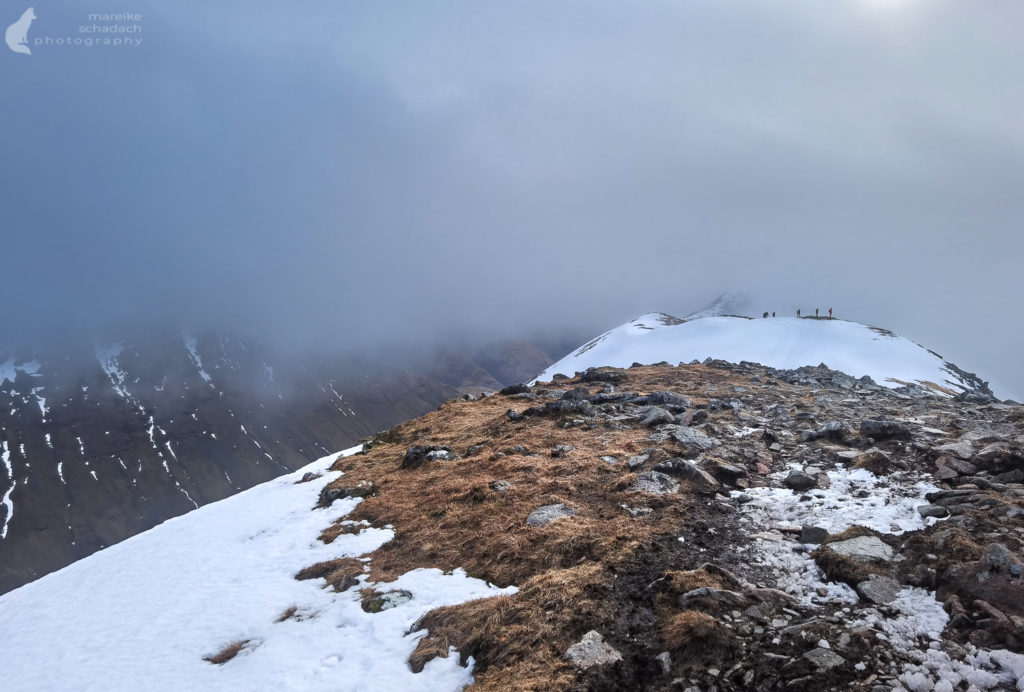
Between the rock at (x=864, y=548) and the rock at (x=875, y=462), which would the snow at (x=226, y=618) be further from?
the rock at (x=875, y=462)

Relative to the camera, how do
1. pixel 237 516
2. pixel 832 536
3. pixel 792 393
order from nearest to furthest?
pixel 832 536
pixel 237 516
pixel 792 393

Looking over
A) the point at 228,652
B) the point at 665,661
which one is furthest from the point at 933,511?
the point at 228,652

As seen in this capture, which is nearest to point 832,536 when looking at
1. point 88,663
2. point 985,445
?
point 985,445

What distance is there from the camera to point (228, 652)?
11.7 m

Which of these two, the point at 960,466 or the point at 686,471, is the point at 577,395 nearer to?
the point at 686,471

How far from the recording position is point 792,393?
2842 cm

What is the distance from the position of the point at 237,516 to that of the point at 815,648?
810 inches

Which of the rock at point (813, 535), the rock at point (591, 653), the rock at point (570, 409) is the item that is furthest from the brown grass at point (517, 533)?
the rock at point (813, 535)

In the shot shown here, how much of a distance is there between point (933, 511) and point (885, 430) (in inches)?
256

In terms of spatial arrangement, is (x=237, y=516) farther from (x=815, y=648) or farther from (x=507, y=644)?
(x=815, y=648)

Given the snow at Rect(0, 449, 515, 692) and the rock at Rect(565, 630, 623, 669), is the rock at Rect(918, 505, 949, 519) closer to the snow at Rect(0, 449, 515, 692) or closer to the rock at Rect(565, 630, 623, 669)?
the rock at Rect(565, 630, 623, 669)

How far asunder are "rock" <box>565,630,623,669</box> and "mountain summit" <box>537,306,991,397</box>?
148 feet

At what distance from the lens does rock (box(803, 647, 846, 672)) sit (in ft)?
23.1

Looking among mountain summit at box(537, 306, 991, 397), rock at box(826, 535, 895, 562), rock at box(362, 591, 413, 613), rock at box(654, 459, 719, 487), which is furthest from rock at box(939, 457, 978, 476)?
mountain summit at box(537, 306, 991, 397)
